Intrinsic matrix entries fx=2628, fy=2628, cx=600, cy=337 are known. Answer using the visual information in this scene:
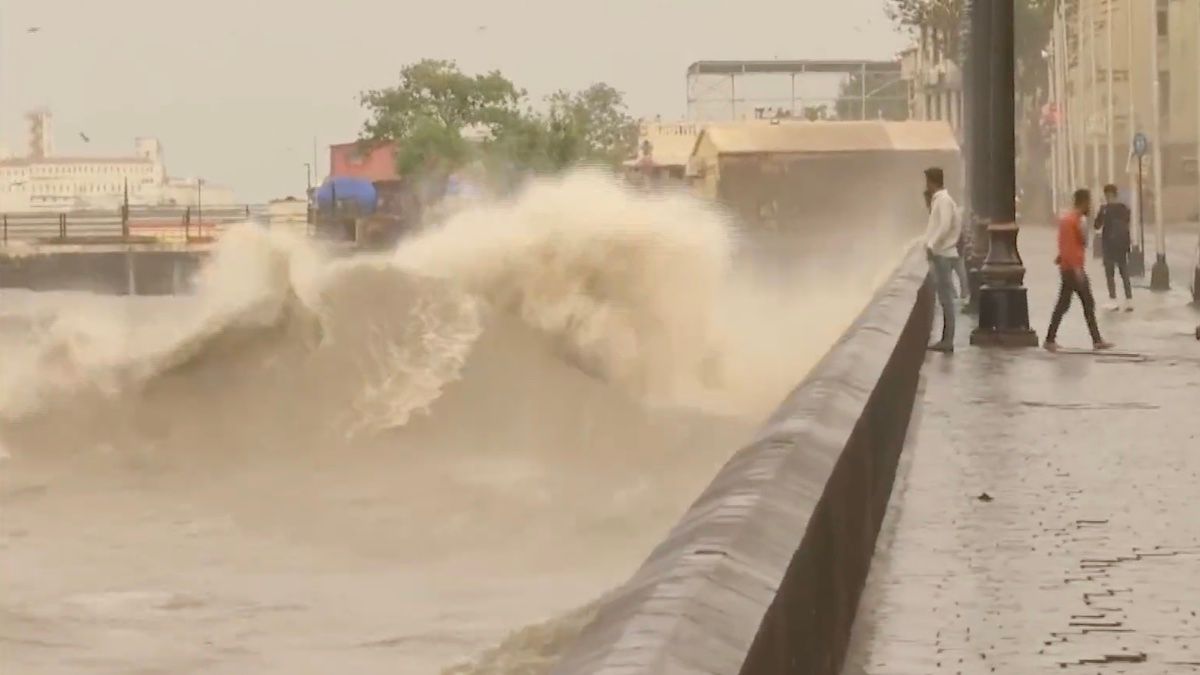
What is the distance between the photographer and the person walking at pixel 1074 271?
24812 mm

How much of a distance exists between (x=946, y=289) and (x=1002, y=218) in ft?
3.63

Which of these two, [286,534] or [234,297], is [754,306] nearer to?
[234,297]

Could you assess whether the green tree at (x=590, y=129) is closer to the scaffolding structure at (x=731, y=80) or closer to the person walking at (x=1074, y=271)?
the scaffolding structure at (x=731, y=80)

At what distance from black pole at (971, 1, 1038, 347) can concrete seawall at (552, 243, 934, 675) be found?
13.1 metres

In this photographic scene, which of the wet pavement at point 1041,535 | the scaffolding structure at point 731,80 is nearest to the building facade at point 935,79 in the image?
the scaffolding structure at point 731,80

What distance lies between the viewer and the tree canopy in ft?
476

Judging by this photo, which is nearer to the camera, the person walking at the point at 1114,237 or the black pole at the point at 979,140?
the black pole at the point at 979,140

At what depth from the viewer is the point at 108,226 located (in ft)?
464

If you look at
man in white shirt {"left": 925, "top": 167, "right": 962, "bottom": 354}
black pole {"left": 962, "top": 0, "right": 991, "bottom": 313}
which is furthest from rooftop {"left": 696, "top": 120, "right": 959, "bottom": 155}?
man in white shirt {"left": 925, "top": 167, "right": 962, "bottom": 354}

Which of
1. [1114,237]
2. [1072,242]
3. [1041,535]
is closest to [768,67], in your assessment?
[1114,237]

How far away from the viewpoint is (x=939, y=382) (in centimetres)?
2055

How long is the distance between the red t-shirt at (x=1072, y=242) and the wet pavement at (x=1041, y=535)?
4.54m

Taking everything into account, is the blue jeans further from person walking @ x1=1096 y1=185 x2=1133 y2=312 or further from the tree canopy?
the tree canopy

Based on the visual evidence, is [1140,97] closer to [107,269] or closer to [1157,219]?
[107,269]
